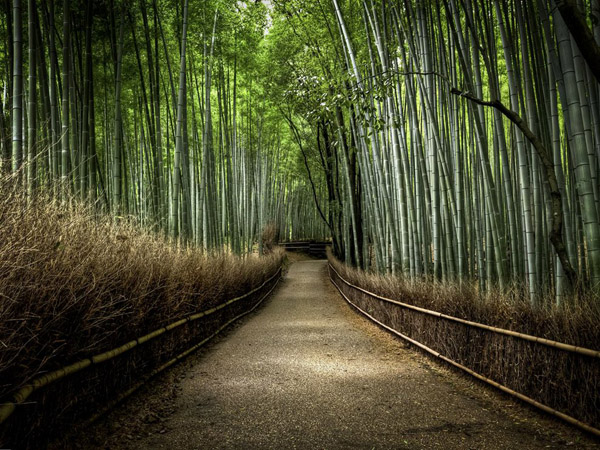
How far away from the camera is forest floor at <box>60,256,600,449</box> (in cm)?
206

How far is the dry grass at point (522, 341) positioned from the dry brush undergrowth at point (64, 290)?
2.27 meters

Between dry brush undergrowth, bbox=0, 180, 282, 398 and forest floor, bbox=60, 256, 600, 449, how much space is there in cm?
41

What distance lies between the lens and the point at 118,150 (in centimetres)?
491

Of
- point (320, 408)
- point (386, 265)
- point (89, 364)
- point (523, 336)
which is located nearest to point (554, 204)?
point (523, 336)

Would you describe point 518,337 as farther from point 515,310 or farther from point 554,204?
point 554,204

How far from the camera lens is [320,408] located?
2.55m

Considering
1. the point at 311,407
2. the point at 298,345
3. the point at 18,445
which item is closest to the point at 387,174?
the point at 298,345

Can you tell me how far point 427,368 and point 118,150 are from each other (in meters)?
4.03

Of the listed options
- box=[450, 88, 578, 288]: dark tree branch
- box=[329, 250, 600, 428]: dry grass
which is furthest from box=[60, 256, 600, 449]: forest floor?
box=[450, 88, 578, 288]: dark tree branch

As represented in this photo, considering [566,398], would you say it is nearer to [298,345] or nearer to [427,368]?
[427,368]

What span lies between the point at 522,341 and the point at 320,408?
125 cm

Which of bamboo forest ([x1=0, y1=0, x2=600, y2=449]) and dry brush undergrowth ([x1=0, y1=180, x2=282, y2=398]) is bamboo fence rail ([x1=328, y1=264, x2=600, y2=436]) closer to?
bamboo forest ([x1=0, y1=0, x2=600, y2=449])

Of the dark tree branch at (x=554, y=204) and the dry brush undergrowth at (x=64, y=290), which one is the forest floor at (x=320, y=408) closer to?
the dry brush undergrowth at (x=64, y=290)

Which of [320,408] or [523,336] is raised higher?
[523,336]
